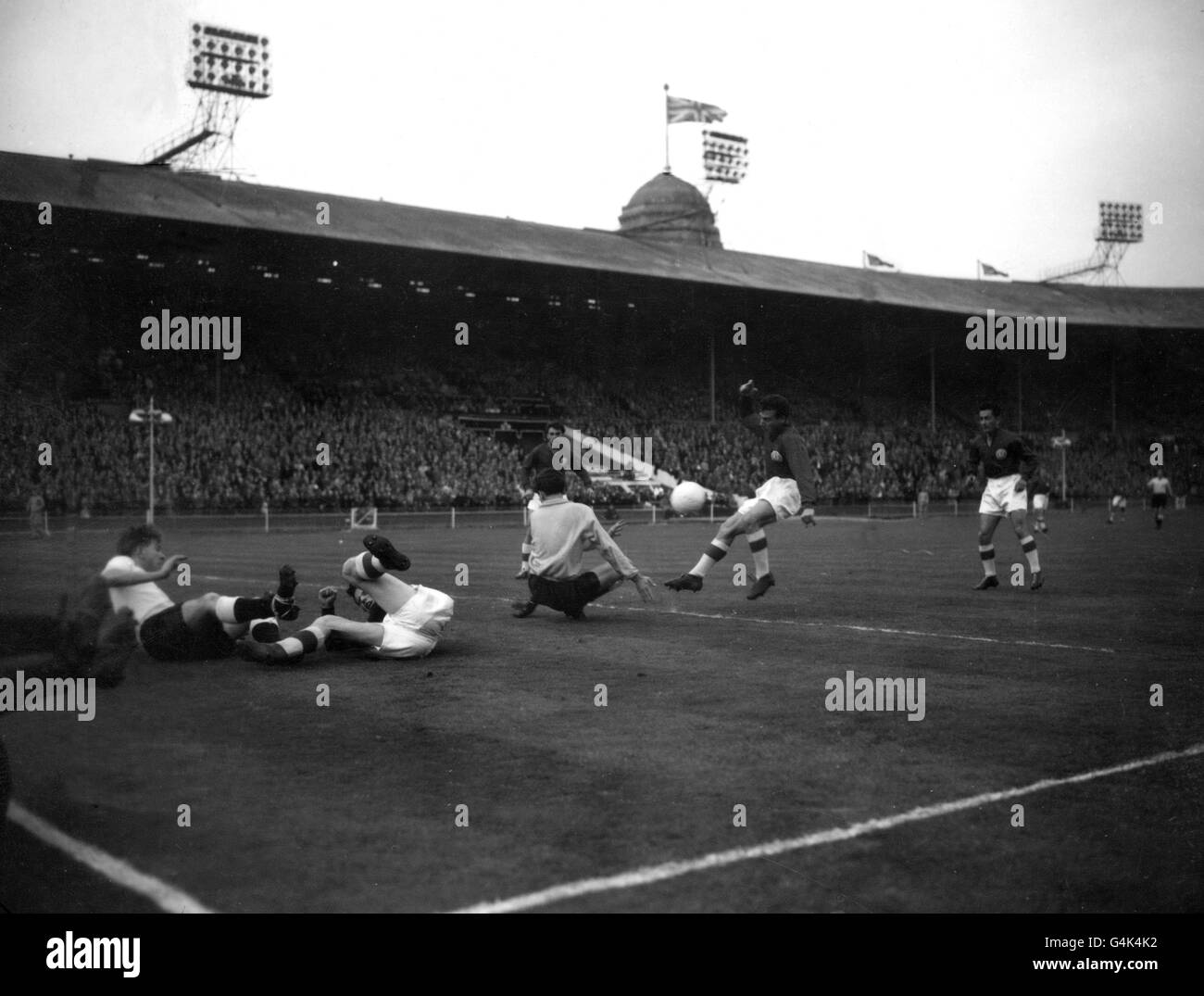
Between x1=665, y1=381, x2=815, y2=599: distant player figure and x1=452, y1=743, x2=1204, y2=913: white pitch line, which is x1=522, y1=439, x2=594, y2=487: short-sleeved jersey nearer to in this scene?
x1=665, y1=381, x2=815, y2=599: distant player figure

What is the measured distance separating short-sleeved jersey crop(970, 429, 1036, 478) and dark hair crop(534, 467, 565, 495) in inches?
238

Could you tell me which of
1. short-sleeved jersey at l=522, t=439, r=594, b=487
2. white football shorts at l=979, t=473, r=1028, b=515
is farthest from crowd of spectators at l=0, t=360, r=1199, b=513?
white football shorts at l=979, t=473, r=1028, b=515

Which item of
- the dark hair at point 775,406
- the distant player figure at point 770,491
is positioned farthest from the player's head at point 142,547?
the dark hair at point 775,406

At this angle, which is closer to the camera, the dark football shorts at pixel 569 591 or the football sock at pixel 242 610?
the football sock at pixel 242 610

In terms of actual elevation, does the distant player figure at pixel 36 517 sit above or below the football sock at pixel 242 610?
above

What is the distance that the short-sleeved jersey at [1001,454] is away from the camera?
1319 cm

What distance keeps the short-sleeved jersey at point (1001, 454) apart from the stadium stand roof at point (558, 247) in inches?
588

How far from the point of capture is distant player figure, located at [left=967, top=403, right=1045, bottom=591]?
42.2 ft

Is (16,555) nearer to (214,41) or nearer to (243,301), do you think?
(214,41)

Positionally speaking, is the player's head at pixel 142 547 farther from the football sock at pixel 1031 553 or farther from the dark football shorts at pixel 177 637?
the football sock at pixel 1031 553
